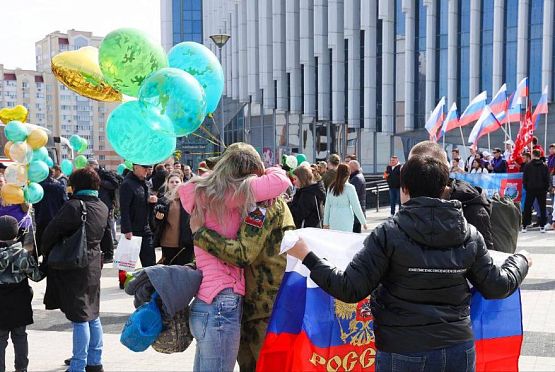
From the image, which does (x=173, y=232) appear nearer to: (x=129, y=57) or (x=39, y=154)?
(x=129, y=57)

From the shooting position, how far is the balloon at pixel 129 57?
512 centimetres

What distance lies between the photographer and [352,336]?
392 cm

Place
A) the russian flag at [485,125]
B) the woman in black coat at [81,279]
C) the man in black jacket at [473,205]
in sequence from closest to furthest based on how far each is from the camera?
1. the man in black jacket at [473,205]
2. the woman in black coat at [81,279]
3. the russian flag at [485,125]

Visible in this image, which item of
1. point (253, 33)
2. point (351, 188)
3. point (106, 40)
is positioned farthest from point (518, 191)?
point (253, 33)

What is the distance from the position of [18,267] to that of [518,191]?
44.4 ft

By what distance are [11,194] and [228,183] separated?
523 cm

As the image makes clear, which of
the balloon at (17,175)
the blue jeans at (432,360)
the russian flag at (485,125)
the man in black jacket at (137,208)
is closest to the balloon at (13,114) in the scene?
the balloon at (17,175)

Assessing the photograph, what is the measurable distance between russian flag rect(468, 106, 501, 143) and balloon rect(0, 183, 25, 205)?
14.7 meters

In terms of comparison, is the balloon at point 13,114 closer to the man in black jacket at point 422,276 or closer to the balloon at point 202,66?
the balloon at point 202,66

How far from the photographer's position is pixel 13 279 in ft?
17.6

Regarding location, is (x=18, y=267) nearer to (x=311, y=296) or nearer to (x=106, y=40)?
(x=106, y=40)

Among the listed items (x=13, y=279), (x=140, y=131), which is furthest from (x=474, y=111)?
(x=13, y=279)

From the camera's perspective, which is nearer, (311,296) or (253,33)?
(311,296)

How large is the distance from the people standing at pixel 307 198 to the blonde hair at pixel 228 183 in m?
5.99
